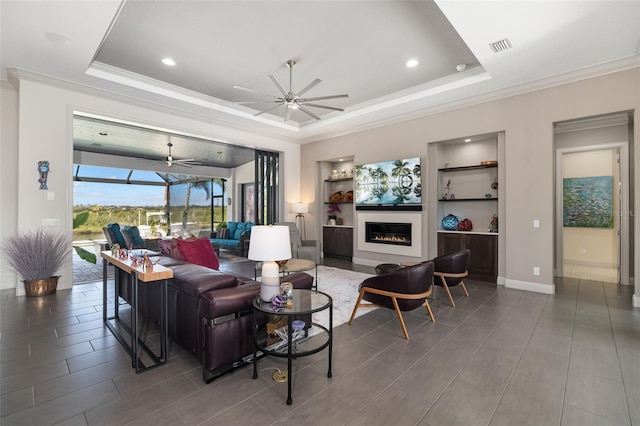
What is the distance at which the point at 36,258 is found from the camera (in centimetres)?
411

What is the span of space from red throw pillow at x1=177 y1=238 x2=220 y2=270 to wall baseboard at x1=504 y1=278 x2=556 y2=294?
4622mm

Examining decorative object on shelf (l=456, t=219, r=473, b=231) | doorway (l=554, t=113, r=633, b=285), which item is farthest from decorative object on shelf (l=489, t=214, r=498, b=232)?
doorway (l=554, t=113, r=633, b=285)

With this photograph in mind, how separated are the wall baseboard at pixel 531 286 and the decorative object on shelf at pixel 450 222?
4.23 ft

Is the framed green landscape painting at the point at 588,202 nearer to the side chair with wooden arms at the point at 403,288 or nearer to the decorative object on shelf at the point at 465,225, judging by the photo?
the decorative object on shelf at the point at 465,225

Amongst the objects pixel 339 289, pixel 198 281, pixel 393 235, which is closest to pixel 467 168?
pixel 393 235

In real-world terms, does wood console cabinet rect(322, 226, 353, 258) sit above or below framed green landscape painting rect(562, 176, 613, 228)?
below

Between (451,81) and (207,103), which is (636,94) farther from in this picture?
(207,103)

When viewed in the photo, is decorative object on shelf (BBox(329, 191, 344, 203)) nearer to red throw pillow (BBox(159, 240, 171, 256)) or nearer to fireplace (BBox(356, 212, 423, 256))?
fireplace (BBox(356, 212, 423, 256))

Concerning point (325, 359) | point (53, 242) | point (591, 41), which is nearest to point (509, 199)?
point (591, 41)

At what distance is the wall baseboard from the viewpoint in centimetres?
436

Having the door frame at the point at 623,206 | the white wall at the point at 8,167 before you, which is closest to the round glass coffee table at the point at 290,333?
the white wall at the point at 8,167

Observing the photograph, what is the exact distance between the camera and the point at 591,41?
3.34 meters

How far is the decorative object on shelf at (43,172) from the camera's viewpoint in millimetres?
4305

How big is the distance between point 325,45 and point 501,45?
2130mm
